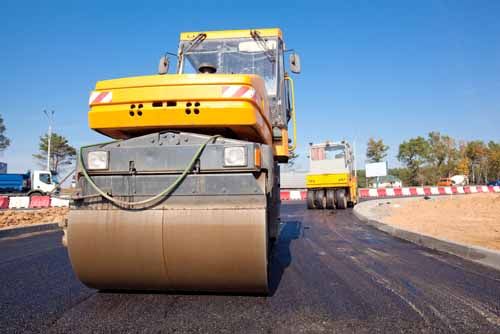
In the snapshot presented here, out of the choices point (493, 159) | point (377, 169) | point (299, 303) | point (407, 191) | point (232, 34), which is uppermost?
point (493, 159)

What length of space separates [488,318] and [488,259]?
7.25ft

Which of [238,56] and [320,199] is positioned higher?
[238,56]

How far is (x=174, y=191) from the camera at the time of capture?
2.71 metres

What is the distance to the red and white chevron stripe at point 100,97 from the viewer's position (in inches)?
119

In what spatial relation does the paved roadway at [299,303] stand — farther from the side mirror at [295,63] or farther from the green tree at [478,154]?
the green tree at [478,154]

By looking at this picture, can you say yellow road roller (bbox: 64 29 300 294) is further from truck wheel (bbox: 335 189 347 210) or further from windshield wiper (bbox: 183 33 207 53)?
truck wheel (bbox: 335 189 347 210)

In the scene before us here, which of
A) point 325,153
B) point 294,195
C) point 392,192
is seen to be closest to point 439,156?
point 392,192

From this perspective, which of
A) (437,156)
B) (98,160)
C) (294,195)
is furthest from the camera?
(437,156)

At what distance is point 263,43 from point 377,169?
36.1 meters

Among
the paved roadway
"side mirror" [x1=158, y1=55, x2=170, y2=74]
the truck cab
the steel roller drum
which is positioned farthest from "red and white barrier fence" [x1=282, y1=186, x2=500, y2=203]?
the steel roller drum

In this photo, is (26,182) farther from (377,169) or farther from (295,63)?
(377,169)

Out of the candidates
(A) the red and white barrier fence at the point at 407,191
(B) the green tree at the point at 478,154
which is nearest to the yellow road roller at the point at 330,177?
(A) the red and white barrier fence at the point at 407,191

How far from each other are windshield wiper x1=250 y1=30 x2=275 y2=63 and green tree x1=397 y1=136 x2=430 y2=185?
5510cm

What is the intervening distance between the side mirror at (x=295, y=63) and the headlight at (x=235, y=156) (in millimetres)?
2711
